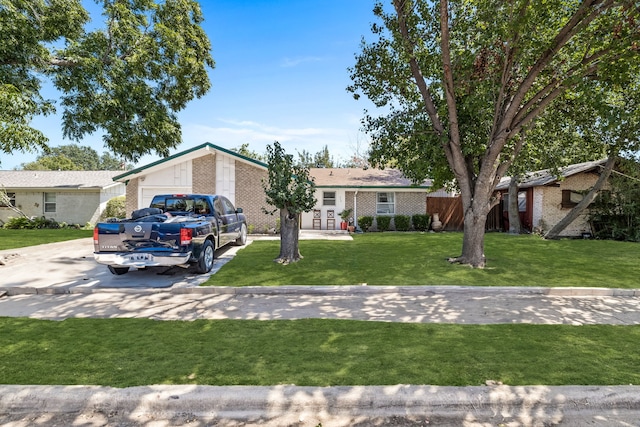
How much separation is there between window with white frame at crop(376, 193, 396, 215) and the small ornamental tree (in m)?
11.0

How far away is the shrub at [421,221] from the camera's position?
66.4 feet

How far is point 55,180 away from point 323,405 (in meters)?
29.2

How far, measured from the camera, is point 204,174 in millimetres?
18344

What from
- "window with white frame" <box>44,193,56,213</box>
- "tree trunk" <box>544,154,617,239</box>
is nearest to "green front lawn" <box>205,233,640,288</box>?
"tree trunk" <box>544,154,617,239</box>

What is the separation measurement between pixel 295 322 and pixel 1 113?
10.8 m

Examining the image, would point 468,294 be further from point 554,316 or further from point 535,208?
point 535,208

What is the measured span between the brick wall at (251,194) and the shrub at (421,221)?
26.4ft

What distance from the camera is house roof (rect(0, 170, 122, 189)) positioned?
78.9 feet

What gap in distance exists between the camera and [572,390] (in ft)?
11.0

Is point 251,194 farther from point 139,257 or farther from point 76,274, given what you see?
point 139,257

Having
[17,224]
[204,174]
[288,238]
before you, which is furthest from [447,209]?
[17,224]

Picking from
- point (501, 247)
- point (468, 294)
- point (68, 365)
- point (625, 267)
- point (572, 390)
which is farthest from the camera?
point (501, 247)

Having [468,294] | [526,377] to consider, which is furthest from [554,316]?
[526,377]

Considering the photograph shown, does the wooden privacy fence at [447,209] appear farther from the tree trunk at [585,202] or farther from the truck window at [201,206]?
the truck window at [201,206]
